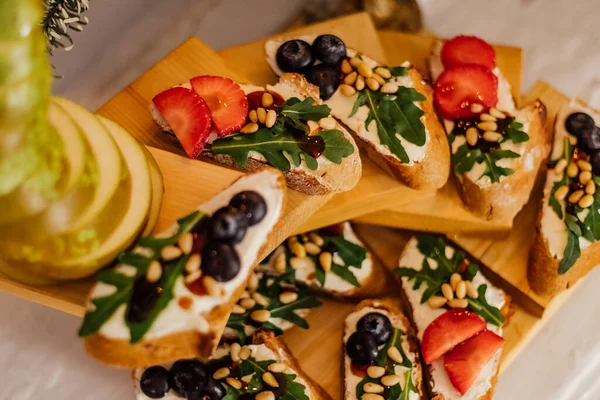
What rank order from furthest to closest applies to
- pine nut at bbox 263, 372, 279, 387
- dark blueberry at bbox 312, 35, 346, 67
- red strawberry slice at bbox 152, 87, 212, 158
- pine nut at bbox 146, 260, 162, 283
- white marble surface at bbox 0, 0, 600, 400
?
white marble surface at bbox 0, 0, 600, 400, dark blueberry at bbox 312, 35, 346, 67, pine nut at bbox 263, 372, 279, 387, red strawberry slice at bbox 152, 87, 212, 158, pine nut at bbox 146, 260, 162, 283

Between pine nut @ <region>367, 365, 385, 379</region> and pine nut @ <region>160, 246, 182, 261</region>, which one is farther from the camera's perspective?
pine nut @ <region>367, 365, 385, 379</region>

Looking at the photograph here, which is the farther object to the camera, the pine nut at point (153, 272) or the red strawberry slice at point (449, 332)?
the red strawberry slice at point (449, 332)

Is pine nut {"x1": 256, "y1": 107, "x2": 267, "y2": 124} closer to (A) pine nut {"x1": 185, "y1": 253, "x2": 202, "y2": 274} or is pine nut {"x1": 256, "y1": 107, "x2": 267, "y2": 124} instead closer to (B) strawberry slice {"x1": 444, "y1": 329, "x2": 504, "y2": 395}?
(A) pine nut {"x1": 185, "y1": 253, "x2": 202, "y2": 274}


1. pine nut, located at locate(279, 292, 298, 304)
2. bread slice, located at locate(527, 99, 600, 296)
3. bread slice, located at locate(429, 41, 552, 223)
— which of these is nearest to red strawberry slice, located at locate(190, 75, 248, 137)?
pine nut, located at locate(279, 292, 298, 304)

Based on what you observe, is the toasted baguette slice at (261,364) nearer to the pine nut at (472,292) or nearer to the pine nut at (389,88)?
the pine nut at (472,292)

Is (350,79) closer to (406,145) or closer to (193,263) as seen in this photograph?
(406,145)

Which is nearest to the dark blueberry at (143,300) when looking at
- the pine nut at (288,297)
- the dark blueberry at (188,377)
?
the dark blueberry at (188,377)
